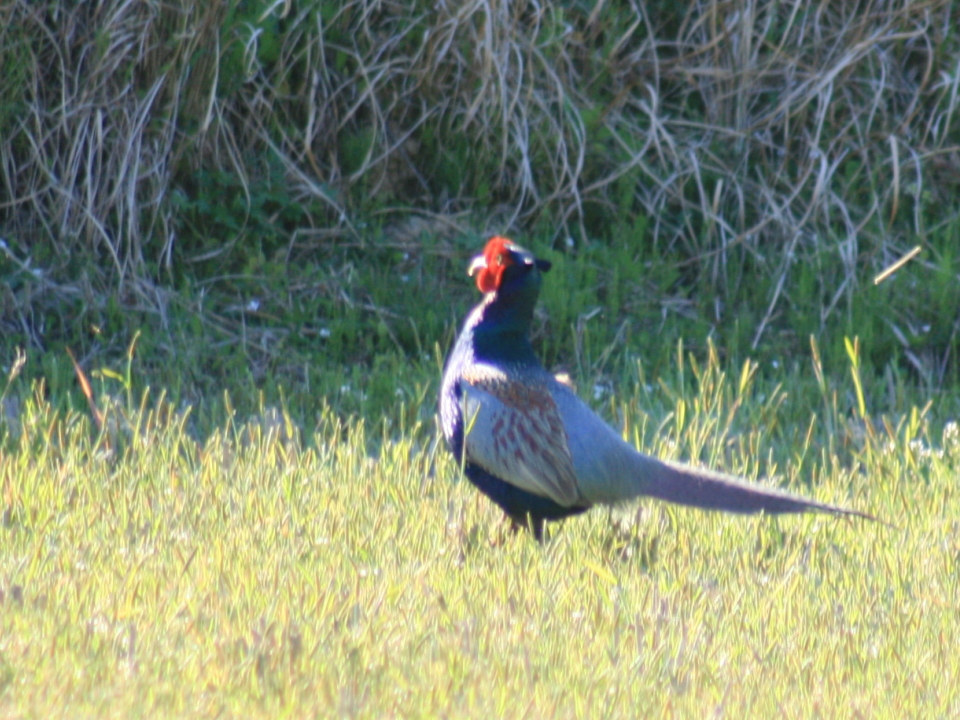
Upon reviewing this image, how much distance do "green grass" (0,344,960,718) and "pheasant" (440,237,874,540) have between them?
0.42ft

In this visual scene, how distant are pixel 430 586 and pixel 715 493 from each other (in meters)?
0.83

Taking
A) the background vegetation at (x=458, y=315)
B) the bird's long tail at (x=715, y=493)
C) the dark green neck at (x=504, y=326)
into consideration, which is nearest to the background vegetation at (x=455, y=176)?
the background vegetation at (x=458, y=315)

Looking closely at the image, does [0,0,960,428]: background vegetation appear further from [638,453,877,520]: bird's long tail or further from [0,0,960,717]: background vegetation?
[638,453,877,520]: bird's long tail

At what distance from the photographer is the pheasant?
360 cm

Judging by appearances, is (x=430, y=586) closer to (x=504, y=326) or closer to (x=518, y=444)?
(x=518, y=444)

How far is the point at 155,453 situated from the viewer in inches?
163

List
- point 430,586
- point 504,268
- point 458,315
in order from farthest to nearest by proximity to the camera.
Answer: point 458,315, point 504,268, point 430,586

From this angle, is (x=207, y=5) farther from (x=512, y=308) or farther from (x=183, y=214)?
(x=512, y=308)

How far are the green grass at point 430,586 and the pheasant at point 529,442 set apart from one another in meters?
0.13

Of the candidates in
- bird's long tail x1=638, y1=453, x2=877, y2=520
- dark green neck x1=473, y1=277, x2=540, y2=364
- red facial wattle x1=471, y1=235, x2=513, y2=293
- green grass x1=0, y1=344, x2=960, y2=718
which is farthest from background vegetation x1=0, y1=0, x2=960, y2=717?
red facial wattle x1=471, y1=235, x2=513, y2=293

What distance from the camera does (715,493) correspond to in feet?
11.8

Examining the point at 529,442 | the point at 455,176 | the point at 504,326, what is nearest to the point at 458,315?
the point at 455,176

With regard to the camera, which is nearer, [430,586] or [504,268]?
[430,586]

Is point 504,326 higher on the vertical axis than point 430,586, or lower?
higher
